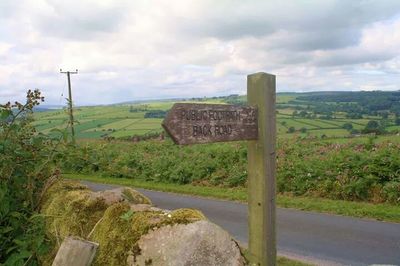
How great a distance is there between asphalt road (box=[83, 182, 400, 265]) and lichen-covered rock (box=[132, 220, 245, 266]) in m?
4.38

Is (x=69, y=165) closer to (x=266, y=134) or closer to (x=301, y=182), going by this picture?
(x=266, y=134)

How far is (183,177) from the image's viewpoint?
16562 mm

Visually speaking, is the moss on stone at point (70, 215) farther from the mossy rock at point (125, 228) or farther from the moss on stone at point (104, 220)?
the mossy rock at point (125, 228)

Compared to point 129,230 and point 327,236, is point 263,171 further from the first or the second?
point 327,236

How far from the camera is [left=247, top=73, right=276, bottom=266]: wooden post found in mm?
3869

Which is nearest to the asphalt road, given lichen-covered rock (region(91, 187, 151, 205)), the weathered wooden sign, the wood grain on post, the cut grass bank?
the cut grass bank

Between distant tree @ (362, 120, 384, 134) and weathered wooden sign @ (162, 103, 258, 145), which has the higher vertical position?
weathered wooden sign @ (162, 103, 258, 145)

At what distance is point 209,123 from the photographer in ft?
11.8

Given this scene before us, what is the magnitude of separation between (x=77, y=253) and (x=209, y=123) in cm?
151

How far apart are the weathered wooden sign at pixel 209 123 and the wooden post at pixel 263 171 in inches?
4.0

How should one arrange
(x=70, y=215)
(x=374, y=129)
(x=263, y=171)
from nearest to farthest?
(x=263, y=171) < (x=70, y=215) < (x=374, y=129)

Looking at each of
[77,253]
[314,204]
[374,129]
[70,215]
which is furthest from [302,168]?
[374,129]

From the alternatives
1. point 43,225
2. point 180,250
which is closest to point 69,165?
point 43,225

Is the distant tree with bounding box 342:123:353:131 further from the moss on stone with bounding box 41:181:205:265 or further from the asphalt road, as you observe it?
the moss on stone with bounding box 41:181:205:265
